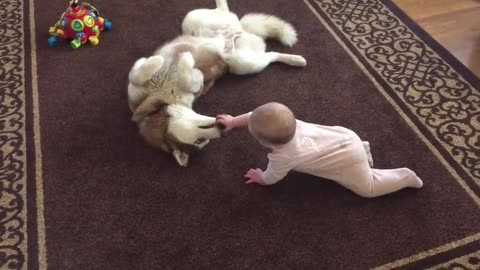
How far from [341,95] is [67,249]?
1429mm

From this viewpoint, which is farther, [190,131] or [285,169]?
[190,131]

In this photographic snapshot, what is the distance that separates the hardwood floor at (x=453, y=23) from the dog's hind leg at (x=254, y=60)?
2.76 ft

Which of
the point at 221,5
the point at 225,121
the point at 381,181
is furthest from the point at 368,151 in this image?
the point at 221,5

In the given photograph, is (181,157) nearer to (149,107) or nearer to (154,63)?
(149,107)

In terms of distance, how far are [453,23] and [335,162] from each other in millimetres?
1472

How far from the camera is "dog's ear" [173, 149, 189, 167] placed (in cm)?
191

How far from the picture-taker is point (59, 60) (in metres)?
2.43

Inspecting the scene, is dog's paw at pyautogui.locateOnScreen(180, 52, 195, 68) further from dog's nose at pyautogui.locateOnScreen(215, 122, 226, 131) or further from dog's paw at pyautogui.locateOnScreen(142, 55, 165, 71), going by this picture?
dog's nose at pyautogui.locateOnScreen(215, 122, 226, 131)

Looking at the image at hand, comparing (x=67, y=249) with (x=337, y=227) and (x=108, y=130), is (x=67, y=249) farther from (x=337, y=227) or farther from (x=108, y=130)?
(x=337, y=227)

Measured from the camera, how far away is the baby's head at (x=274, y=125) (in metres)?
1.56

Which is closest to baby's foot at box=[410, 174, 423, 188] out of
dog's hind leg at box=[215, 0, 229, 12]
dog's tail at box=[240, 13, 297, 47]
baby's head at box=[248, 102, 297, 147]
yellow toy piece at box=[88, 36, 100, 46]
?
baby's head at box=[248, 102, 297, 147]

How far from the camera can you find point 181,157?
1914 mm

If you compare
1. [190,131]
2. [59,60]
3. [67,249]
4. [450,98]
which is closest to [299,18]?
[450,98]

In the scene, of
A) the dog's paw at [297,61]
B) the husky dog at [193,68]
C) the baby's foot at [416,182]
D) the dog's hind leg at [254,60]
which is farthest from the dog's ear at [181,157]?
the baby's foot at [416,182]
